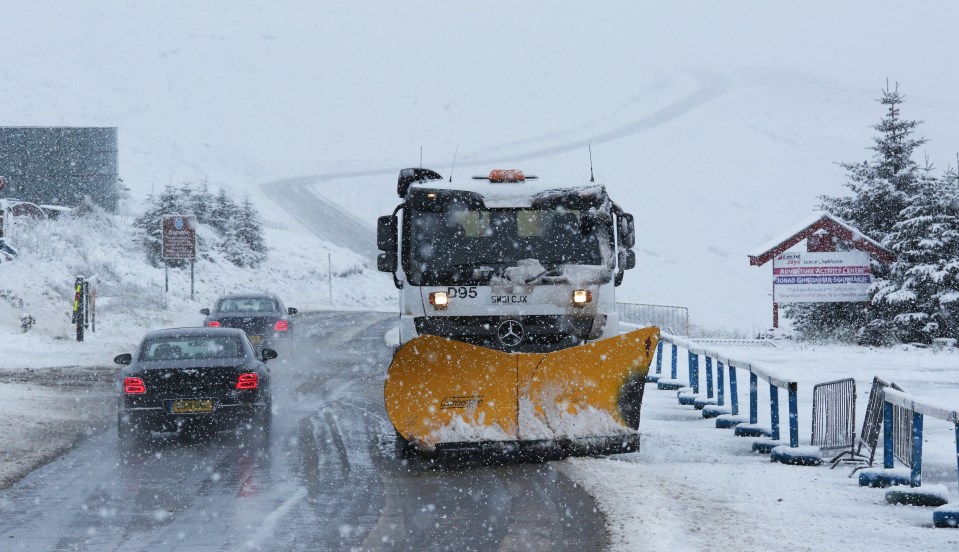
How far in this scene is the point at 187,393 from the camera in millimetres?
12008

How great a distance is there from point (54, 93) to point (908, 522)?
10625 cm

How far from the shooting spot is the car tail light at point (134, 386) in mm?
11969

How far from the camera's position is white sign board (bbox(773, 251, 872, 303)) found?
102ft

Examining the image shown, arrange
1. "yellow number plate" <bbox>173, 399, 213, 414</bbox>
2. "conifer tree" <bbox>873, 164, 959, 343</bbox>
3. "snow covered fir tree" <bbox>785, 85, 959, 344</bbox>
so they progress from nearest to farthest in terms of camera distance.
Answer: "yellow number plate" <bbox>173, 399, 213, 414</bbox>, "conifer tree" <bbox>873, 164, 959, 343</bbox>, "snow covered fir tree" <bbox>785, 85, 959, 344</bbox>

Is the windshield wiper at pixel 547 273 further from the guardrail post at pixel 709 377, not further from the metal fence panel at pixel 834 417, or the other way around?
the guardrail post at pixel 709 377

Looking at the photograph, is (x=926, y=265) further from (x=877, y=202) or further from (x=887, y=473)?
(x=887, y=473)

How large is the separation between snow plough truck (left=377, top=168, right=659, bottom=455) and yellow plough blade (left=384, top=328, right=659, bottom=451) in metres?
0.01

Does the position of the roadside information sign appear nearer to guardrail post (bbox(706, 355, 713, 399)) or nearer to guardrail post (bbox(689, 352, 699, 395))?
guardrail post (bbox(689, 352, 699, 395))

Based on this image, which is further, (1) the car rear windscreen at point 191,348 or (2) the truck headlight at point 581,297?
(1) the car rear windscreen at point 191,348

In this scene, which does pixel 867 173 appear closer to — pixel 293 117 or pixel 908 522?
pixel 908 522

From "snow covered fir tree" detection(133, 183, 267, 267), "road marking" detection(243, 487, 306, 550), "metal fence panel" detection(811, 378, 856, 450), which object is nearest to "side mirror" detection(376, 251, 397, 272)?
"road marking" detection(243, 487, 306, 550)

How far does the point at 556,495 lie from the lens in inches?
356

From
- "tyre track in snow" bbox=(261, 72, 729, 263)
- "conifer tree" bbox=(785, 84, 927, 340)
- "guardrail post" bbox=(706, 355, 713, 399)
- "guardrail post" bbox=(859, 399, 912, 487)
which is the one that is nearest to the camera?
"guardrail post" bbox=(859, 399, 912, 487)

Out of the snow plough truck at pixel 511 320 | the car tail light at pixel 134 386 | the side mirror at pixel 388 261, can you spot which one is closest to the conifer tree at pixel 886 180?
the snow plough truck at pixel 511 320
